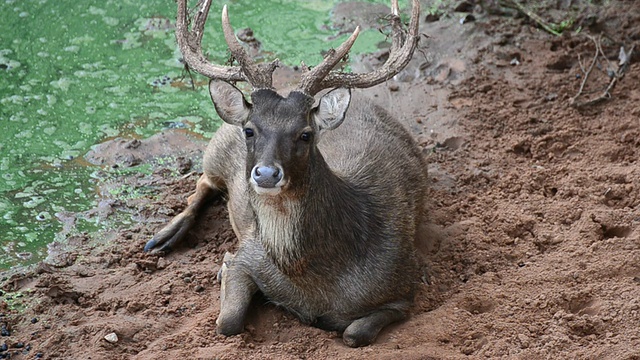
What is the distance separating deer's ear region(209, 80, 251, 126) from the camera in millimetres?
5586

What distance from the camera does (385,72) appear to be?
5660 mm

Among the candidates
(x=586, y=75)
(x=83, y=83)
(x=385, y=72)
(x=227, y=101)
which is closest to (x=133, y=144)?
(x=83, y=83)

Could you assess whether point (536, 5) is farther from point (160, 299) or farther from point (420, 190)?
point (160, 299)

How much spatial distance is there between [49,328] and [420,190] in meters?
2.78

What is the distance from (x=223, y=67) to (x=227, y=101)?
0.27m

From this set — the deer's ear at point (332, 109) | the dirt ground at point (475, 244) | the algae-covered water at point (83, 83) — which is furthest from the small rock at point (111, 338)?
the deer's ear at point (332, 109)

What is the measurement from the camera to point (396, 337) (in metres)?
5.61

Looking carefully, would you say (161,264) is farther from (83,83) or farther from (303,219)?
(83,83)

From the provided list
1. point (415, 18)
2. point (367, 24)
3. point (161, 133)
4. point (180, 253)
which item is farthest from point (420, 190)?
point (367, 24)

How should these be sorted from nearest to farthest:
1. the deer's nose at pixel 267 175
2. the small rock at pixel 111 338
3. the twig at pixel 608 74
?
the deer's nose at pixel 267 175
the small rock at pixel 111 338
the twig at pixel 608 74

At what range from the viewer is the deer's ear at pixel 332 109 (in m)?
5.45

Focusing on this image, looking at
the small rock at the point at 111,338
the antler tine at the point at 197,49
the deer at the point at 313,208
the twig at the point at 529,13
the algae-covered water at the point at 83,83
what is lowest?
the algae-covered water at the point at 83,83

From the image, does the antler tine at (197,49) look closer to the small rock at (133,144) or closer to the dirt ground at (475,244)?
the dirt ground at (475,244)

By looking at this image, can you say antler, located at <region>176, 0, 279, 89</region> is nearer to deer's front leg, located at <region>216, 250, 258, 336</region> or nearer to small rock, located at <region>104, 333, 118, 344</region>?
deer's front leg, located at <region>216, 250, 258, 336</region>
